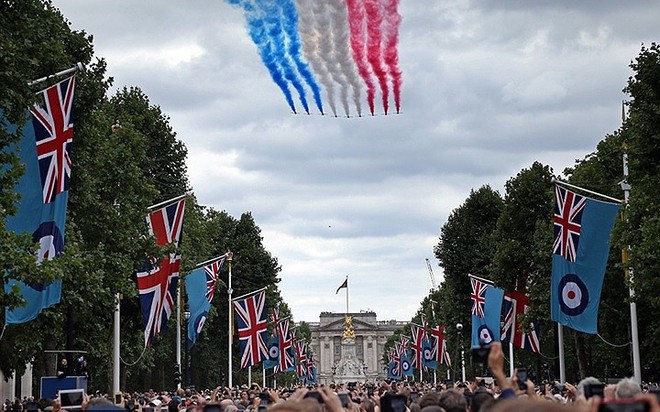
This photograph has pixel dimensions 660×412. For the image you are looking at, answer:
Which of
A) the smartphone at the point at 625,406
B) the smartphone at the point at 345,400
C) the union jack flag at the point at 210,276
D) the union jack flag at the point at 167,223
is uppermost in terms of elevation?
the union jack flag at the point at 167,223

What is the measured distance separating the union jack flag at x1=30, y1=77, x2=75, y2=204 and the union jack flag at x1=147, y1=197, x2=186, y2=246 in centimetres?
1436

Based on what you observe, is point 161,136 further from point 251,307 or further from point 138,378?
point 138,378

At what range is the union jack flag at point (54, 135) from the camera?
26.0 metres

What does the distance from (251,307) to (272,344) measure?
1772 centimetres

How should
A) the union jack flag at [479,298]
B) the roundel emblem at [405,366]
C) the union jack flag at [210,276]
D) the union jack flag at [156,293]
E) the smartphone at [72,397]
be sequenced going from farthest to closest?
the roundel emblem at [405,366]
the union jack flag at [479,298]
the union jack flag at [210,276]
the union jack flag at [156,293]
the smartphone at [72,397]

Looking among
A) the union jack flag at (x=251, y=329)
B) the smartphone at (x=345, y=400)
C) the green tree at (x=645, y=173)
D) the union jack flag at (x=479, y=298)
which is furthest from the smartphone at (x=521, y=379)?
the union jack flag at (x=479, y=298)

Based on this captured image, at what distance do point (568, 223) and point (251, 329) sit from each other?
25.5 metres

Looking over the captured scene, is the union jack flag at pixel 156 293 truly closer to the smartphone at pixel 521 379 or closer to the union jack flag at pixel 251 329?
the union jack flag at pixel 251 329

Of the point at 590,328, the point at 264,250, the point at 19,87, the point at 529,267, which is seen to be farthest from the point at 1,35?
the point at 264,250

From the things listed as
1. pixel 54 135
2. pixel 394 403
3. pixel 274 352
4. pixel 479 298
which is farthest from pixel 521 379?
pixel 274 352

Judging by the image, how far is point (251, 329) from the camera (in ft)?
198

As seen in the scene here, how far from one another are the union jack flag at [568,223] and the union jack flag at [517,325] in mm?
19722

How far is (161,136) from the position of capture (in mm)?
62344

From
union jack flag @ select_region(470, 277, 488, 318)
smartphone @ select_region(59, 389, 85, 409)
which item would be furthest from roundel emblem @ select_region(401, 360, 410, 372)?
smartphone @ select_region(59, 389, 85, 409)
